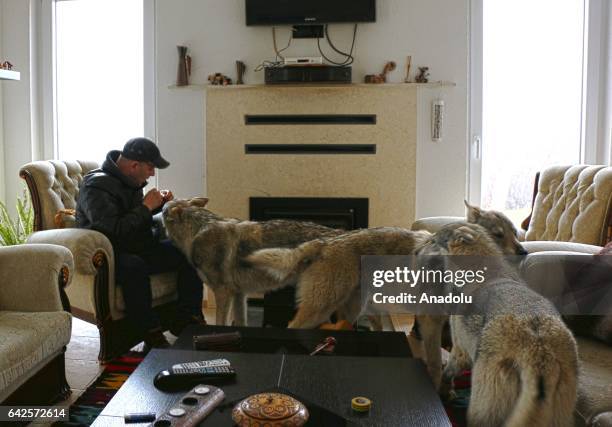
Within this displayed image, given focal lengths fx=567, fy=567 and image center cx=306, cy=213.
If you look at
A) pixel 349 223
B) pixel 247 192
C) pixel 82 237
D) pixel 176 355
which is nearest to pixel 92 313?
pixel 82 237

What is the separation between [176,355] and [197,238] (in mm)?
1014

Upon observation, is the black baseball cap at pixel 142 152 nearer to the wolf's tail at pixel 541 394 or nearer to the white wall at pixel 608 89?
the wolf's tail at pixel 541 394

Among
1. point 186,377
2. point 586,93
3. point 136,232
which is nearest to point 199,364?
point 186,377

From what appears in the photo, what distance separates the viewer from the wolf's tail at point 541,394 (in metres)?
1.33

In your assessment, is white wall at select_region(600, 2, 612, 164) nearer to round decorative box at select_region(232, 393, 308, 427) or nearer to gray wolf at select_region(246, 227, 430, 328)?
gray wolf at select_region(246, 227, 430, 328)

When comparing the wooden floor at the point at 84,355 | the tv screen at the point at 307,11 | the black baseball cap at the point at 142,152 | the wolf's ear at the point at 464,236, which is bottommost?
the wooden floor at the point at 84,355

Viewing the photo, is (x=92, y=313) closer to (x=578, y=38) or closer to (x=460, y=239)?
(x=460, y=239)

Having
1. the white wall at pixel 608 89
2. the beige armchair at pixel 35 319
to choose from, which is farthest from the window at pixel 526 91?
the beige armchair at pixel 35 319

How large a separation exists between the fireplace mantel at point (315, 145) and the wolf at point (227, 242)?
1.45 metres

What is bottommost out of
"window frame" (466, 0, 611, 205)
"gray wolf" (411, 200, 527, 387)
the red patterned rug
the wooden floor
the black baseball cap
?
the wooden floor

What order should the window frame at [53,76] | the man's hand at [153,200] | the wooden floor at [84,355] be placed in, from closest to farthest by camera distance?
1. the wooden floor at [84,355]
2. the man's hand at [153,200]
3. the window frame at [53,76]

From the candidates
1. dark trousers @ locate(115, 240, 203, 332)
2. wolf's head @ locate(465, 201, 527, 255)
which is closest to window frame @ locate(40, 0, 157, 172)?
dark trousers @ locate(115, 240, 203, 332)

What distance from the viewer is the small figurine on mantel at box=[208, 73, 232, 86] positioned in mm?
4117

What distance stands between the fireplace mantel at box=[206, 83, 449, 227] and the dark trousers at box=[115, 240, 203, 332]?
1.18 metres
